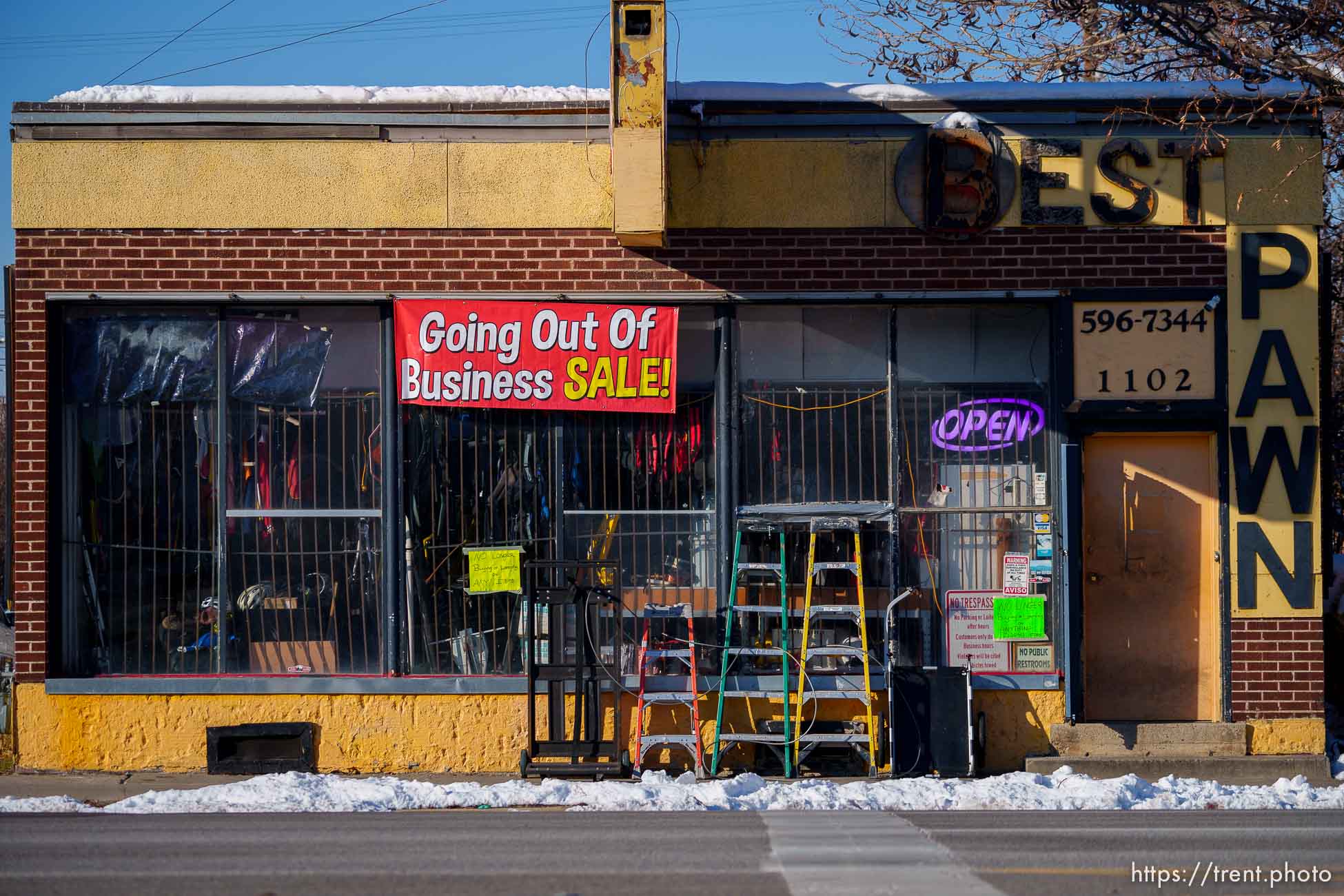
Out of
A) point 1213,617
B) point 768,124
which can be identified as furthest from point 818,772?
point 768,124

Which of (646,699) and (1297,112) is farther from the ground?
(1297,112)

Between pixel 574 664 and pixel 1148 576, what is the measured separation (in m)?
4.45

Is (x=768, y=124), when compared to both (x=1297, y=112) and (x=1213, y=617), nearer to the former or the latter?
(x=1297, y=112)

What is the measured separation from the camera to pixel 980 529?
398 inches

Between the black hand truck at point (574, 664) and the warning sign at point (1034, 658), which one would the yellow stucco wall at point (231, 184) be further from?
the warning sign at point (1034, 658)

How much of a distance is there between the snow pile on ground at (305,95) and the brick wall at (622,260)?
101 cm

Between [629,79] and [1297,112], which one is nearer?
[629,79]

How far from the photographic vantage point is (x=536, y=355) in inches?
394

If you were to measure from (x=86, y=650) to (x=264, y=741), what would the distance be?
1.52 metres

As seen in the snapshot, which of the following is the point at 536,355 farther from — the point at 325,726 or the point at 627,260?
the point at 325,726

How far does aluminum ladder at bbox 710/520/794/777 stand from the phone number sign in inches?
103

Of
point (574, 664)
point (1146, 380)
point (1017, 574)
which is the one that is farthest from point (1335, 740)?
point (574, 664)

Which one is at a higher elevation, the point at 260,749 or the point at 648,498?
the point at 648,498

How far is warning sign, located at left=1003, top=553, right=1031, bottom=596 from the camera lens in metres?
10.1
